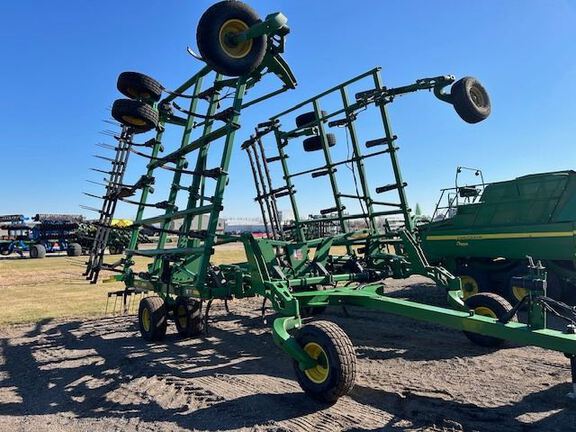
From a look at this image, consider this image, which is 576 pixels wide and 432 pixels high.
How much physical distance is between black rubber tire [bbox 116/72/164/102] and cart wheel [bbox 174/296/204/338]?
296cm

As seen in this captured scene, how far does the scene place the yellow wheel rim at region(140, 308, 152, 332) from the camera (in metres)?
6.50

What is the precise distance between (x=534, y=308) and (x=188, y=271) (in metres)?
4.75

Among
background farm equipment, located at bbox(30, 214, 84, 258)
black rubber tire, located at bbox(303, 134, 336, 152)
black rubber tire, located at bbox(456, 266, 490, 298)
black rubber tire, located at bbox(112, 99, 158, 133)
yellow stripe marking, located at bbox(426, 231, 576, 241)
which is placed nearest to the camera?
black rubber tire, located at bbox(112, 99, 158, 133)

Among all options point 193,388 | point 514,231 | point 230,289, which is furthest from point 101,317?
point 514,231

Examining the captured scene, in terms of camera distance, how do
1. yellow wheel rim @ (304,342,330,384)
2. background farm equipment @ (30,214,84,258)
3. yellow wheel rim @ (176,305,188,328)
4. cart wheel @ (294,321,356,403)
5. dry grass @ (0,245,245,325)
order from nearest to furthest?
cart wheel @ (294,321,356,403) < yellow wheel rim @ (304,342,330,384) < yellow wheel rim @ (176,305,188,328) < dry grass @ (0,245,245,325) < background farm equipment @ (30,214,84,258)

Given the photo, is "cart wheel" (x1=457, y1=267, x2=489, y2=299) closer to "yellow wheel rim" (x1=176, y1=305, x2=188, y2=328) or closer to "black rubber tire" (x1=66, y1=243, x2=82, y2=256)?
"yellow wheel rim" (x1=176, y1=305, x2=188, y2=328)

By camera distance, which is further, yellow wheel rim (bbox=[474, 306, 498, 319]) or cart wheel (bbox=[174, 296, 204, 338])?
cart wheel (bbox=[174, 296, 204, 338])

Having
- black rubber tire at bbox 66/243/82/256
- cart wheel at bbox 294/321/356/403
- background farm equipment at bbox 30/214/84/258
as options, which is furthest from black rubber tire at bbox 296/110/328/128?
black rubber tire at bbox 66/243/82/256

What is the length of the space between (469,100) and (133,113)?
16.5ft

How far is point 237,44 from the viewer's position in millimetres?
5289

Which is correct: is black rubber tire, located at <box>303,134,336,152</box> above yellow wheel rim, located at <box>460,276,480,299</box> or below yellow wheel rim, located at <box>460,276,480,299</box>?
above

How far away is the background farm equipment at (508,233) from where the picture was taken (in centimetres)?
777

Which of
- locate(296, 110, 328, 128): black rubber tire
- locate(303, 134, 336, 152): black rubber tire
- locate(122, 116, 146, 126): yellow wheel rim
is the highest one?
locate(296, 110, 328, 128): black rubber tire

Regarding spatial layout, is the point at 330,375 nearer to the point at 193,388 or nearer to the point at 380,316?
the point at 193,388
